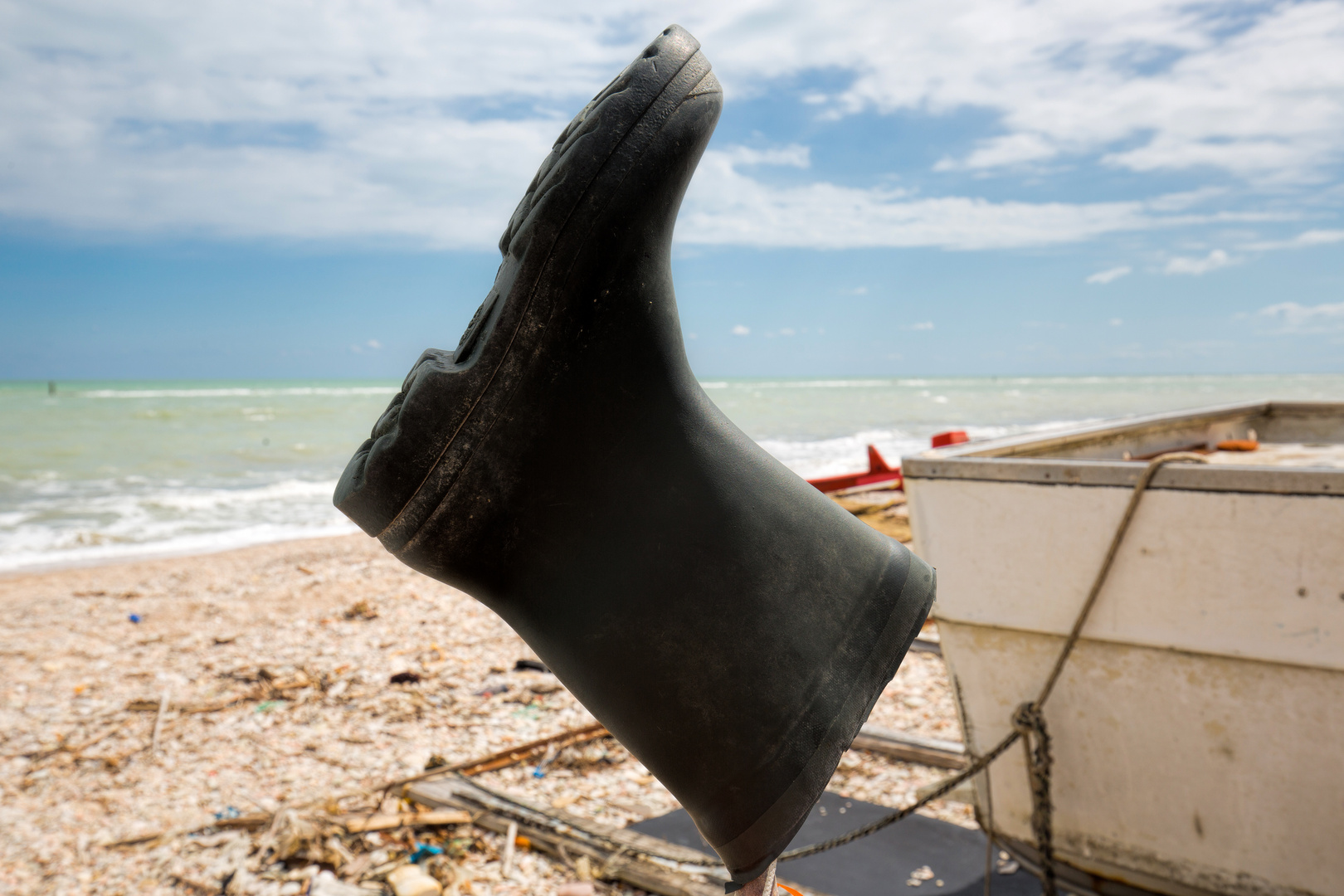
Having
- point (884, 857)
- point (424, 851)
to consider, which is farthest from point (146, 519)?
point (884, 857)

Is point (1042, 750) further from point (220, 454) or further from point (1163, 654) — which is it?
point (220, 454)

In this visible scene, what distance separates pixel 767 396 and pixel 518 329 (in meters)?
41.3

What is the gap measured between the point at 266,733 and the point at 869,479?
14.1 feet

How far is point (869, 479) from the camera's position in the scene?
6.55m

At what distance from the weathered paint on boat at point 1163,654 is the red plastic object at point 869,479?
3424 millimetres

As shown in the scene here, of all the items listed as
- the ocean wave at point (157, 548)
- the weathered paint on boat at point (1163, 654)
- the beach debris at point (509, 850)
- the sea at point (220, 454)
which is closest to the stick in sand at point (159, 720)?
the beach debris at point (509, 850)

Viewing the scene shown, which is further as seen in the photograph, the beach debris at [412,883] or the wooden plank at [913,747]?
the wooden plank at [913,747]

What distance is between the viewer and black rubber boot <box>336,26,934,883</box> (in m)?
0.70

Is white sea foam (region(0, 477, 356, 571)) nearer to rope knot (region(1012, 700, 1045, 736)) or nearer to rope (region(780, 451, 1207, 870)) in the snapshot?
rope (region(780, 451, 1207, 870))

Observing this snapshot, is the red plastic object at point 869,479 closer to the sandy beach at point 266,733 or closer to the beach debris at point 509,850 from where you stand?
the sandy beach at point 266,733

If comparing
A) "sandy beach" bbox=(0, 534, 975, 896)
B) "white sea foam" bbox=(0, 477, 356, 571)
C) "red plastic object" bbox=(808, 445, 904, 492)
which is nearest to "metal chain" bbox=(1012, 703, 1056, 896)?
"sandy beach" bbox=(0, 534, 975, 896)

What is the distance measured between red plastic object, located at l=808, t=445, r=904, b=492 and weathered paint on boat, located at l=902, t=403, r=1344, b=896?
3424 millimetres

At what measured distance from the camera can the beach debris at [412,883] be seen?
2627mm

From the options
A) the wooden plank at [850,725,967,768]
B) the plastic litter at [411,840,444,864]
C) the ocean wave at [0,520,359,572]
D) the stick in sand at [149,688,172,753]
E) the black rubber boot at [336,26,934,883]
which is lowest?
the ocean wave at [0,520,359,572]
